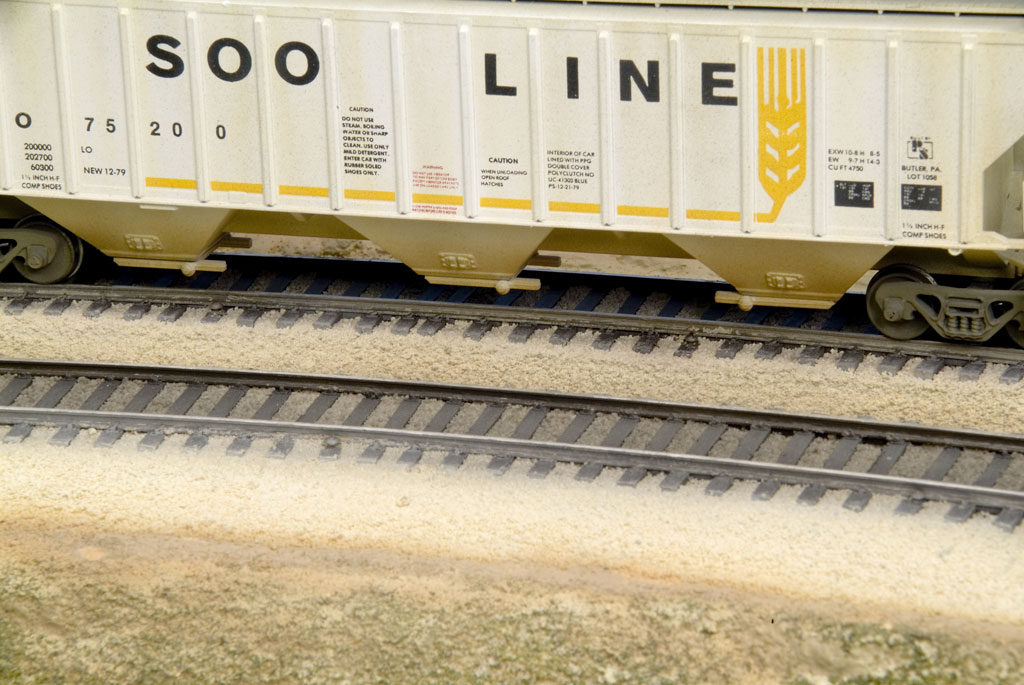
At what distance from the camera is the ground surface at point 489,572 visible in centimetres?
949

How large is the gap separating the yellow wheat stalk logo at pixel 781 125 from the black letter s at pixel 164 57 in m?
5.14

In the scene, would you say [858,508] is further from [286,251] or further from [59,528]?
[286,251]

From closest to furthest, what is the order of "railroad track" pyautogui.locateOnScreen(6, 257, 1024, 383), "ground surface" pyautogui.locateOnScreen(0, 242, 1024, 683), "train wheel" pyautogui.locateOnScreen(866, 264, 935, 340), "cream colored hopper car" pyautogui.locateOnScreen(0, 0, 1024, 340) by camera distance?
"ground surface" pyautogui.locateOnScreen(0, 242, 1024, 683), "cream colored hopper car" pyautogui.locateOnScreen(0, 0, 1024, 340), "train wheel" pyautogui.locateOnScreen(866, 264, 935, 340), "railroad track" pyautogui.locateOnScreen(6, 257, 1024, 383)

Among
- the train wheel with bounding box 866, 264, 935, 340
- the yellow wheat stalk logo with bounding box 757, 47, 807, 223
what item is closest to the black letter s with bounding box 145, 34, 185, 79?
the yellow wheat stalk logo with bounding box 757, 47, 807, 223

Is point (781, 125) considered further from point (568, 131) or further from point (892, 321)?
point (892, 321)

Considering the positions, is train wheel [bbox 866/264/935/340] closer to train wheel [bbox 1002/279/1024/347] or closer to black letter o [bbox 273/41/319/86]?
train wheel [bbox 1002/279/1024/347]

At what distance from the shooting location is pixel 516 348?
13.3 meters

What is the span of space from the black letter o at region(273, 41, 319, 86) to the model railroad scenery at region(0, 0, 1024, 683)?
3 centimetres

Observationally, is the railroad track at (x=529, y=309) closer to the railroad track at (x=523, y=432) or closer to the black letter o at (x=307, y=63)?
the railroad track at (x=523, y=432)

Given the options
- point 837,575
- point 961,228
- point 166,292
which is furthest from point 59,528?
point 961,228

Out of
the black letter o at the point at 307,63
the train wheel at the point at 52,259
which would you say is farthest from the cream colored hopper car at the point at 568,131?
the train wheel at the point at 52,259

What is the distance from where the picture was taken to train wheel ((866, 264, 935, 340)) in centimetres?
1282

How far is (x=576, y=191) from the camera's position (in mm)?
12398

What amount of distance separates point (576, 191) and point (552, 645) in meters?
4.41
